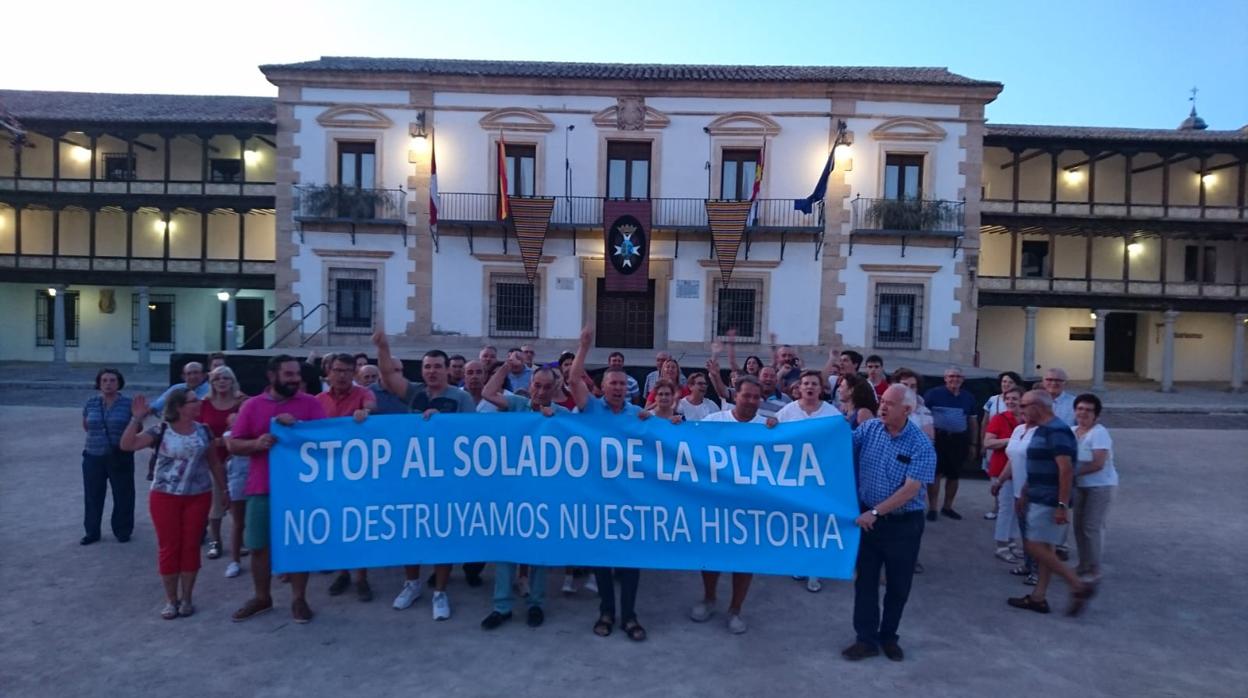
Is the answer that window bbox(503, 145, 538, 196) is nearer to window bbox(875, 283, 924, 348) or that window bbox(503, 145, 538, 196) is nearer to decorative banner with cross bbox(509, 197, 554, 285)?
decorative banner with cross bbox(509, 197, 554, 285)

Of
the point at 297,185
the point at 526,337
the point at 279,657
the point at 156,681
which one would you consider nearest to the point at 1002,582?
the point at 279,657

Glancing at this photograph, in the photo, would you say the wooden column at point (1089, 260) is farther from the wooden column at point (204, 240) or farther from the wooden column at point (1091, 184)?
the wooden column at point (204, 240)

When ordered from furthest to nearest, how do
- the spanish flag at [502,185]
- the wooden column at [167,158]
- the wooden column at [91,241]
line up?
the wooden column at [91,241] → the wooden column at [167,158] → the spanish flag at [502,185]

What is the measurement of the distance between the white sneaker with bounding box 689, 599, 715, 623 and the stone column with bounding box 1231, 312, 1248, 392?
94.5ft

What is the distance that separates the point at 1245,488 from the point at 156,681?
42.1ft

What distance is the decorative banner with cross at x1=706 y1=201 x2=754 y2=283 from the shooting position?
693 inches

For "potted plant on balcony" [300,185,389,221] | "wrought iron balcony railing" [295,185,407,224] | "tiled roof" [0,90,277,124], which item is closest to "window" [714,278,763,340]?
"wrought iron balcony railing" [295,185,407,224]

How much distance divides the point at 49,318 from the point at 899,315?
100 feet

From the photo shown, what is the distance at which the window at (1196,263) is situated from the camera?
27.2 m

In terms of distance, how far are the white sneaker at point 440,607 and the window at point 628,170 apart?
1496 cm

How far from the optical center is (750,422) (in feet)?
17.0

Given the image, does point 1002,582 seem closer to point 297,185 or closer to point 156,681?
point 156,681

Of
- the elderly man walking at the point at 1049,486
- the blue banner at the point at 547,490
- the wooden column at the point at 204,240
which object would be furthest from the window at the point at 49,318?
the elderly man walking at the point at 1049,486

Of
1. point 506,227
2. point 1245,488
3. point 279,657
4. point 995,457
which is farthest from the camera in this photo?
point 506,227
